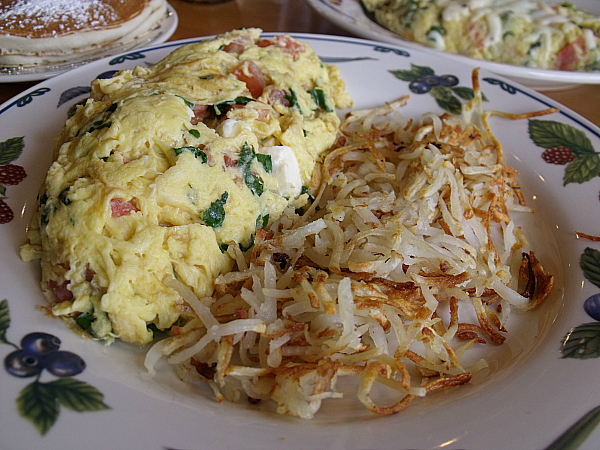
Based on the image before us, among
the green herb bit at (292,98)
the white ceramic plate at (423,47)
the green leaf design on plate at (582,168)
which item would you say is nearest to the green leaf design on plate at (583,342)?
the green leaf design on plate at (582,168)

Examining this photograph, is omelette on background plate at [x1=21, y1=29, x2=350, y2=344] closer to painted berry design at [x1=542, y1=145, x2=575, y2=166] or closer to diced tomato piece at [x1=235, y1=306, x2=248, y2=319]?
diced tomato piece at [x1=235, y1=306, x2=248, y2=319]

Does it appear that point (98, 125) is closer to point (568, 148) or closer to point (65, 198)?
point (65, 198)

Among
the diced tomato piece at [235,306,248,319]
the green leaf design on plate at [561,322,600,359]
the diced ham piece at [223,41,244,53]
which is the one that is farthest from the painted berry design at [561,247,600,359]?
the diced ham piece at [223,41,244,53]

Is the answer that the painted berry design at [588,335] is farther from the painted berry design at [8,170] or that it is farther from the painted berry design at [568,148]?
the painted berry design at [8,170]

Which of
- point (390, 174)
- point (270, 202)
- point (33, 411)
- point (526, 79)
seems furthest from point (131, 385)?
point (526, 79)

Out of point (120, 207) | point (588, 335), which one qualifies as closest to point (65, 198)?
point (120, 207)

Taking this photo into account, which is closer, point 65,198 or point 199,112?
point 65,198

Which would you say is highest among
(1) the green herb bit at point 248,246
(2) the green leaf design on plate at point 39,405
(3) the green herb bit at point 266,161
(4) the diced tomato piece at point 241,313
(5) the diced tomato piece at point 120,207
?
(5) the diced tomato piece at point 120,207
